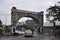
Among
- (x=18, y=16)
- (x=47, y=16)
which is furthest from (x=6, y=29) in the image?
(x=47, y=16)

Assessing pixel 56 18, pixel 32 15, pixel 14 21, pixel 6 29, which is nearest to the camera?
pixel 56 18

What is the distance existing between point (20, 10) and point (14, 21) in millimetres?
6390

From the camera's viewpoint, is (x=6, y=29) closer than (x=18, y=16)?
No

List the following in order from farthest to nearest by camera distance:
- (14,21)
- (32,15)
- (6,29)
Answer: (6,29)
(32,15)
(14,21)

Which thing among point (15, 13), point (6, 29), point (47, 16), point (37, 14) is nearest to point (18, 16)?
point (15, 13)

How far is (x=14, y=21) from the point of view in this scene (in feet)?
293

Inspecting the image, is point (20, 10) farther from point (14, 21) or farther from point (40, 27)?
point (40, 27)

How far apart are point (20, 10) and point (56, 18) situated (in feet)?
105

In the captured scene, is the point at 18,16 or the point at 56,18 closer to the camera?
the point at 56,18

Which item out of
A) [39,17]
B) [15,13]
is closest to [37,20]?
[39,17]

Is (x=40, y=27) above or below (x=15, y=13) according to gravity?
below

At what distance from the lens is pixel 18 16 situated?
9150cm

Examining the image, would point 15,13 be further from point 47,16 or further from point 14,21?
point 47,16

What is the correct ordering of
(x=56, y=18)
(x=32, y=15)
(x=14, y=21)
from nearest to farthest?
(x=56, y=18)
(x=14, y=21)
(x=32, y=15)
